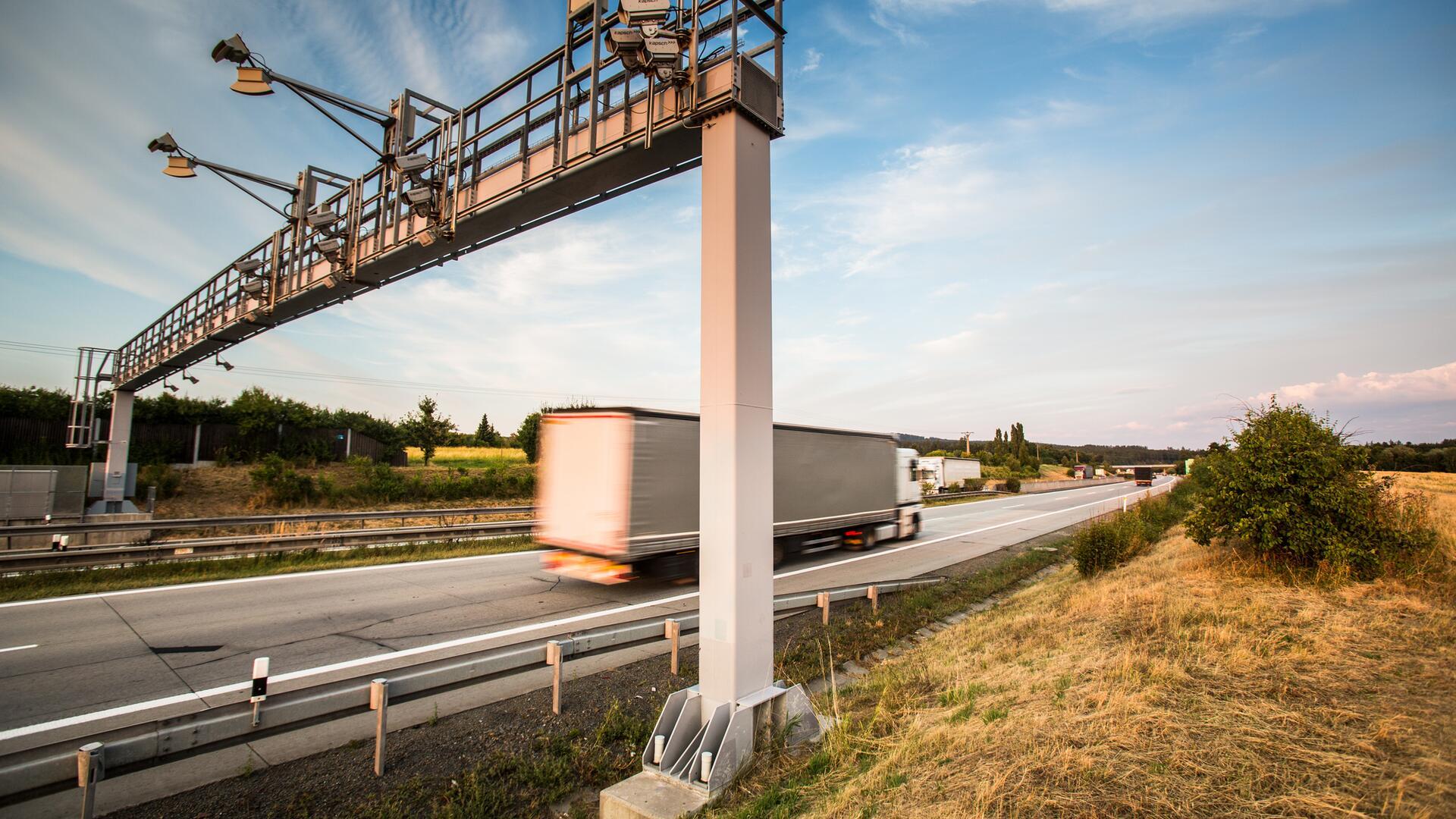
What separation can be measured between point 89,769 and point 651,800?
3.15 m

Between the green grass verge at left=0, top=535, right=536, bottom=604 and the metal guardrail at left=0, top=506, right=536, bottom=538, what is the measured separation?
2.76m

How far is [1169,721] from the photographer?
419 cm

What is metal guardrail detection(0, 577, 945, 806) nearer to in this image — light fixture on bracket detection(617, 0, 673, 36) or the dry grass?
the dry grass

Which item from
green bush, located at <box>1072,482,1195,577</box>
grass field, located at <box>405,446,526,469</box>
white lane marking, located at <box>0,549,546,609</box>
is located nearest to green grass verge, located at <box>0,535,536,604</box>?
white lane marking, located at <box>0,549,546,609</box>

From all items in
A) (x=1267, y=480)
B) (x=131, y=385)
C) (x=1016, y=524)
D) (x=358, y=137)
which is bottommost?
(x=1016, y=524)

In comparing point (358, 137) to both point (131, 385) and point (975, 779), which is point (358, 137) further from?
point (131, 385)

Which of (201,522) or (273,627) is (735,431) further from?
(201,522)

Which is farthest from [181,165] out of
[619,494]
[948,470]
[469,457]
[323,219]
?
[948,470]

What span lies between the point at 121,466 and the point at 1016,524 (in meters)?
35.7

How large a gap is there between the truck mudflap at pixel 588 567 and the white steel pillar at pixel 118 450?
21239mm

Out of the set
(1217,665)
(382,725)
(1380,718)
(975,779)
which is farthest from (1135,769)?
(382,725)

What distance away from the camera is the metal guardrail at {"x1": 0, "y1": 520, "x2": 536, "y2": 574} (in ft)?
38.7

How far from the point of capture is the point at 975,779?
3824mm

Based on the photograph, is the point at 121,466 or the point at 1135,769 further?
the point at 121,466
